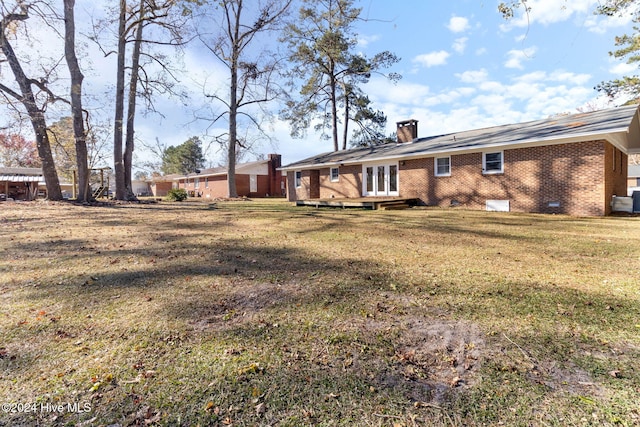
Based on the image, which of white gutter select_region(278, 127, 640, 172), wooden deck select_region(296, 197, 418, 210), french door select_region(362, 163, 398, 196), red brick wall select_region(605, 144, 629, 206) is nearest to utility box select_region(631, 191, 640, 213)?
red brick wall select_region(605, 144, 629, 206)

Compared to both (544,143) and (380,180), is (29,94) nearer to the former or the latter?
(380,180)

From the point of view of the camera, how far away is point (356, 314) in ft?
9.43

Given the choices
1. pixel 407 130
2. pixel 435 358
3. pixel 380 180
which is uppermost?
pixel 407 130

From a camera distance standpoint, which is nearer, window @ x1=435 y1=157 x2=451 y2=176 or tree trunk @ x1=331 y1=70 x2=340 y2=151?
window @ x1=435 y1=157 x2=451 y2=176

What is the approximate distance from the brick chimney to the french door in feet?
9.41

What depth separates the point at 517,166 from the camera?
469 inches

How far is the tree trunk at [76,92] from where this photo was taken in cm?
1369

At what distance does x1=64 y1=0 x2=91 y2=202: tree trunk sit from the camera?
13688 mm

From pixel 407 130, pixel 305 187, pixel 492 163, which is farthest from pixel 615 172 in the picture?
pixel 305 187

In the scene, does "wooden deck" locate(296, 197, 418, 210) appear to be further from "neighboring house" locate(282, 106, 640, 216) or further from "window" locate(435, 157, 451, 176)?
"window" locate(435, 157, 451, 176)

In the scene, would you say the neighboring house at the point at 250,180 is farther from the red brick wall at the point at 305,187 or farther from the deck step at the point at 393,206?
the deck step at the point at 393,206

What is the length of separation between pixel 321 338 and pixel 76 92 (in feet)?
54.7

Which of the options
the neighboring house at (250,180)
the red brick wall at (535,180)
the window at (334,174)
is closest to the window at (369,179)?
the red brick wall at (535,180)

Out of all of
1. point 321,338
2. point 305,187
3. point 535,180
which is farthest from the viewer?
point 305,187
